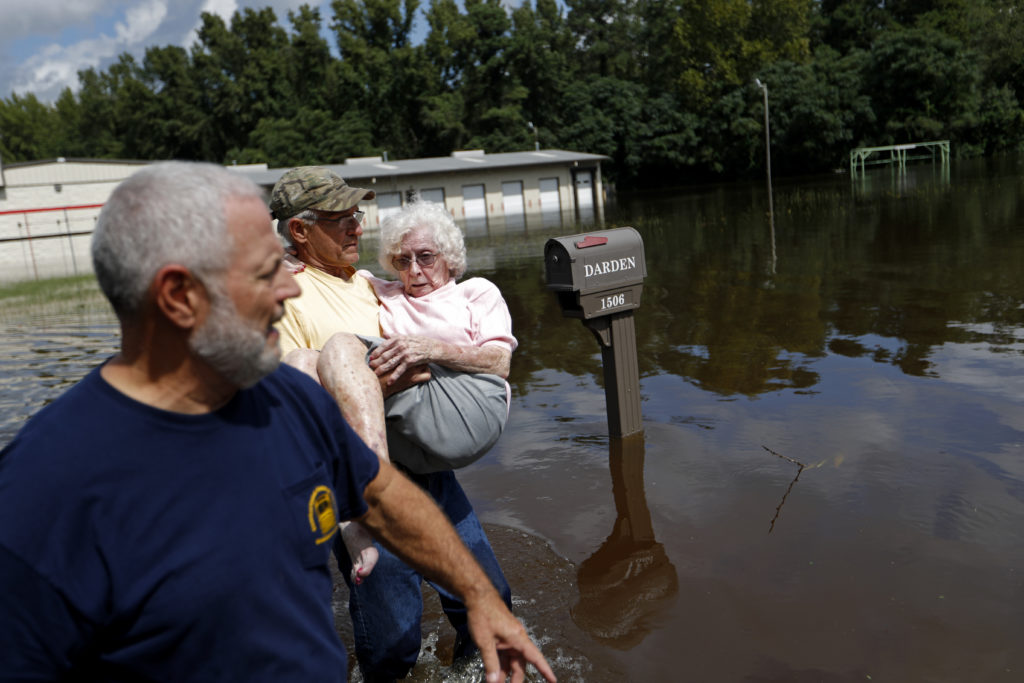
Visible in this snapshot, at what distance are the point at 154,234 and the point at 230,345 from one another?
23 centimetres

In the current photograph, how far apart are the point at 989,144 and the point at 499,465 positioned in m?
63.4

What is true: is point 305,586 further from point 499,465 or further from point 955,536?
point 499,465

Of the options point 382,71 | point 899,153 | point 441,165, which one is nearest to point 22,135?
point 382,71

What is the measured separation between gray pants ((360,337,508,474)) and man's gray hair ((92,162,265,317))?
1.26m

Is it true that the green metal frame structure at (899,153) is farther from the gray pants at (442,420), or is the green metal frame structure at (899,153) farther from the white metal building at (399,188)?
the gray pants at (442,420)

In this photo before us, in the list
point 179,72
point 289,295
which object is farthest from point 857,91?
point 289,295

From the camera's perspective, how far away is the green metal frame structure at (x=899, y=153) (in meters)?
50.6

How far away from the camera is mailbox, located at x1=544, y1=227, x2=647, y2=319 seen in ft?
17.9

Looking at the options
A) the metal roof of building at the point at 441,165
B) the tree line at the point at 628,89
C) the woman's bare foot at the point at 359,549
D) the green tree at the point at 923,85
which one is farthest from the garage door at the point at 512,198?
the woman's bare foot at the point at 359,549

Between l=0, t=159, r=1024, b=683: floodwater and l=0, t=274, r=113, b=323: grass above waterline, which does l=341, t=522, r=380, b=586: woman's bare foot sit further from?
l=0, t=274, r=113, b=323: grass above waterline

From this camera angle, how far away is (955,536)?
433 cm

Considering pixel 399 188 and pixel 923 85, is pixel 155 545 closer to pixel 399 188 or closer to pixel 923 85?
pixel 399 188

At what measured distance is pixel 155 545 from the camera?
4.73 ft

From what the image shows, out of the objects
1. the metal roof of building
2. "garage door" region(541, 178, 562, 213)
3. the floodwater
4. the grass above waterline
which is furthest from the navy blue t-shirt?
"garage door" region(541, 178, 562, 213)
